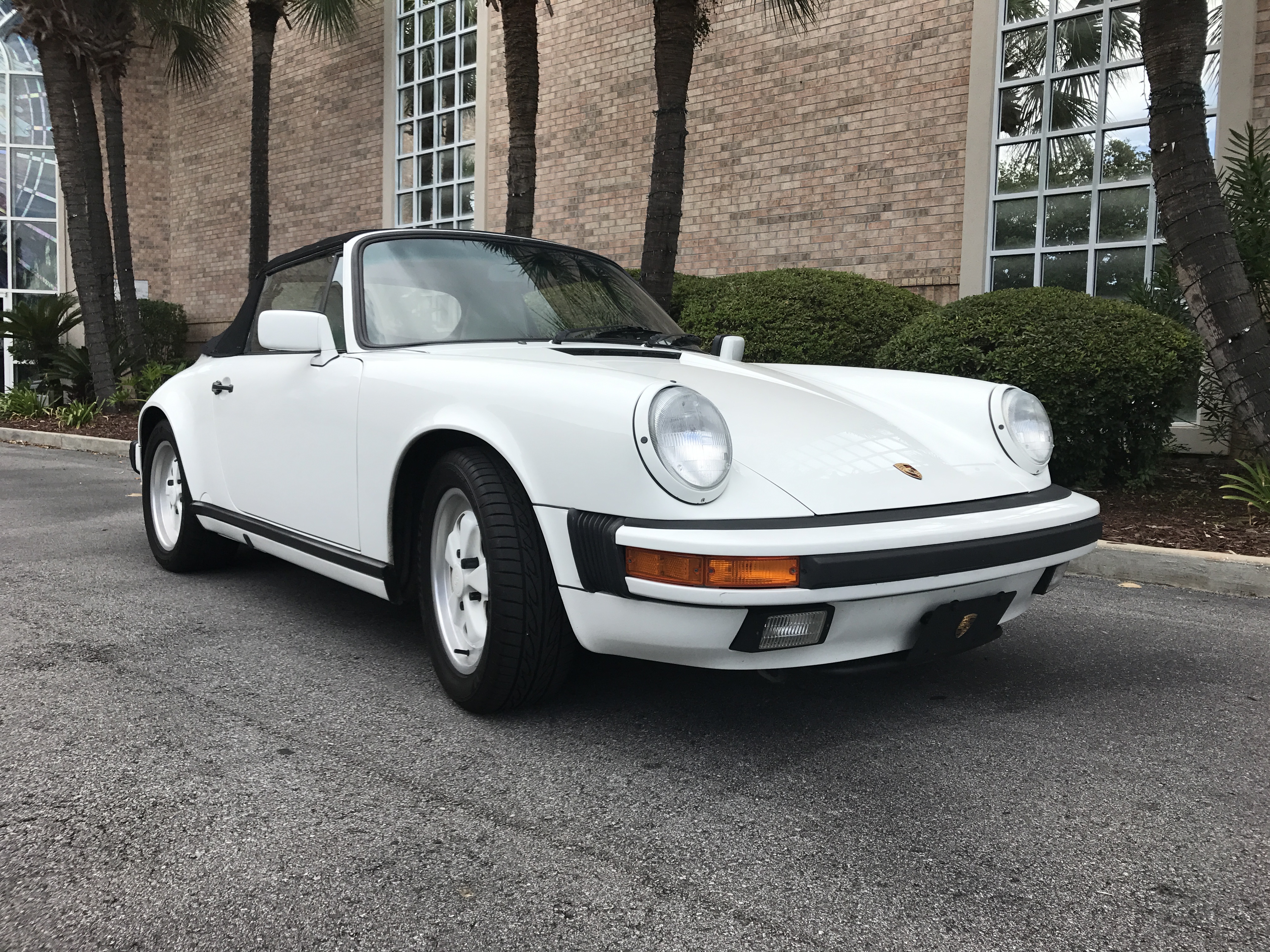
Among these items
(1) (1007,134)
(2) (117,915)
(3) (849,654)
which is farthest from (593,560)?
(1) (1007,134)

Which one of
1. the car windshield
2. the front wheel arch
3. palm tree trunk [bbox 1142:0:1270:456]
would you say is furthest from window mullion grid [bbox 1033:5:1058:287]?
the front wheel arch

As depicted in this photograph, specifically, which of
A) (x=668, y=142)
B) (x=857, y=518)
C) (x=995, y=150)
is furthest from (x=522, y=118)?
(x=857, y=518)

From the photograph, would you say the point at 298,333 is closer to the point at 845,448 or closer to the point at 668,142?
the point at 845,448

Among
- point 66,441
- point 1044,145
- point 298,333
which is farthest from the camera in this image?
point 66,441

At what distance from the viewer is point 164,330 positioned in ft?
70.4

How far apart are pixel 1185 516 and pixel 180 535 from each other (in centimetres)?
544

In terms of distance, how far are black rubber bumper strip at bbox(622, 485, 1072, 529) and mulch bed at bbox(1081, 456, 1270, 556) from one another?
87.0 inches

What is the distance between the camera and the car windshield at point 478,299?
3.45m

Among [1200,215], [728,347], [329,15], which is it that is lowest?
[728,347]

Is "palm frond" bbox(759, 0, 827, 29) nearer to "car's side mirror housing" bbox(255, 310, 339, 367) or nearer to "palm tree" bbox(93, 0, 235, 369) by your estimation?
"car's side mirror housing" bbox(255, 310, 339, 367)

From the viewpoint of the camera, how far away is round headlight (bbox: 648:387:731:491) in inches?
93.2

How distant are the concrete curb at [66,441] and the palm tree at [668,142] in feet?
23.3

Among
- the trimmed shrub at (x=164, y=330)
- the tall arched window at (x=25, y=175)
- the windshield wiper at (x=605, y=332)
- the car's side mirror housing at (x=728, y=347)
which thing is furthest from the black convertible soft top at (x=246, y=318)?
the tall arched window at (x=25, y=175)

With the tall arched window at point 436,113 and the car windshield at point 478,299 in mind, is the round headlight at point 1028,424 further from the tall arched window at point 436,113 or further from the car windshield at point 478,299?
the tall arched window at point 436,113
